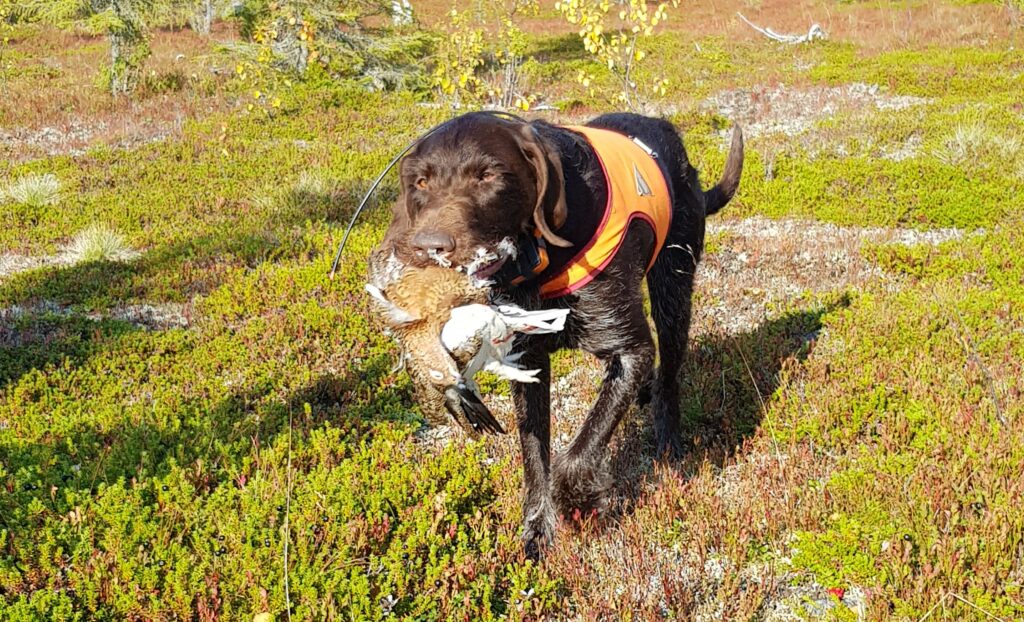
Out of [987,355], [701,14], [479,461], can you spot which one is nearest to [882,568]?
[479,461]

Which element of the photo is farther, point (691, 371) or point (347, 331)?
point (347, 331)

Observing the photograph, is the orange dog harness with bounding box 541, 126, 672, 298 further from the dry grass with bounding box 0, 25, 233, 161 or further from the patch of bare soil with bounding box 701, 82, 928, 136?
the dry grass with bounding box 0, 25, 233, 161

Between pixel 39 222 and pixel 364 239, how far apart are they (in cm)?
419

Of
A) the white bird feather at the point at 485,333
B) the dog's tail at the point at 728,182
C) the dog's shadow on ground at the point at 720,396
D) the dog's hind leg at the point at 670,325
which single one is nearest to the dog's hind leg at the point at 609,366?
the dog's shadow on ground at the point at 720,396

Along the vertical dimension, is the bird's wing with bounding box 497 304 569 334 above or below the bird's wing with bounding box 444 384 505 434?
above

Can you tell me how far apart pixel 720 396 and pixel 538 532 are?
1.81 metres

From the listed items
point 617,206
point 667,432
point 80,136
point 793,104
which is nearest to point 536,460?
point 667,432

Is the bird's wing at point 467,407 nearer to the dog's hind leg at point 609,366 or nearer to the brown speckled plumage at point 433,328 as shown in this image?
the brown speckled plumage at point 433,328

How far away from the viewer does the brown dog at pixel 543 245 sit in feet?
9.18

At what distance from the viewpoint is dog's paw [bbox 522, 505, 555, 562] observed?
146 inches

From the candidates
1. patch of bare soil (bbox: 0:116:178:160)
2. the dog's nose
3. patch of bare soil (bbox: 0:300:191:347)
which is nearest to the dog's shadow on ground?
the dog's nose

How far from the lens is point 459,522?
3873 mm

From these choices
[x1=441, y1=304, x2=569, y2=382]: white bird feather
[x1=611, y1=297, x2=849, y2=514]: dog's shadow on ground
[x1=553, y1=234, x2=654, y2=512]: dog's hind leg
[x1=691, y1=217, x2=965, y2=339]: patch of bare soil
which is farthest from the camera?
[x1=691, y1=217, x2=965, y2=339]: patch of bare soil

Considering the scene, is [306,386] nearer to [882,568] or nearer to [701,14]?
[882,568]
